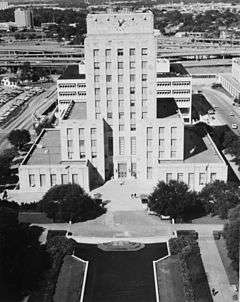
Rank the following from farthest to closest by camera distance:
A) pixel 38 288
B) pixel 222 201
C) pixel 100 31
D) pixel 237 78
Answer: pixel 237 78 → pixel 100 31 → pixel 222 201 → pixel 38 288

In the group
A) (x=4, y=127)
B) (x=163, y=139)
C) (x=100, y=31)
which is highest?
(x=100, y=31)

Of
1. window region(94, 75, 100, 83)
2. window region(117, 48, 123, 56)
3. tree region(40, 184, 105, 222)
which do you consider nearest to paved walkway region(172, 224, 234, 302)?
tree region(40, 184, 105, 222)

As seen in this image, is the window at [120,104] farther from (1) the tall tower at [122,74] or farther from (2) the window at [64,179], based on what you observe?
(2) the window at [64,179]

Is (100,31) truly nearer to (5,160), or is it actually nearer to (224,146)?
(5,160)

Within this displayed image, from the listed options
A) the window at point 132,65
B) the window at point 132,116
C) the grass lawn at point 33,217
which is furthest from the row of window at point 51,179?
the window at point 132,65

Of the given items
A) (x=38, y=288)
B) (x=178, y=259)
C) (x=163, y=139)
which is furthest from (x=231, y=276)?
(x=163, y=139)

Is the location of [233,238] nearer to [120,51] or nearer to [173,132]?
[173,132]

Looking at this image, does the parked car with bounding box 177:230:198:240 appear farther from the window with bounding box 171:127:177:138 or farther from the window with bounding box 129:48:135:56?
the window with bounding box 129:48:135:56
